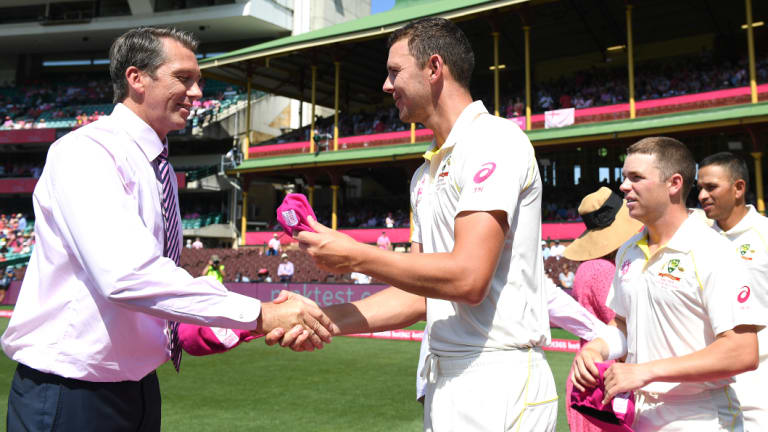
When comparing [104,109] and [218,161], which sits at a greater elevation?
[104,109]

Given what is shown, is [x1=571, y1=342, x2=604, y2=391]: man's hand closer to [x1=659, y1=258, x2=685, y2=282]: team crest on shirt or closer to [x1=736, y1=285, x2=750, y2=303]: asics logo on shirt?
[x1=659, y1=258, x2=685, y2=282]: team crest on shirt

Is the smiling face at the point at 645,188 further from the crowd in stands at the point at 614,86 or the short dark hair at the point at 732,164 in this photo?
the crowd in stands at the point at 614,86

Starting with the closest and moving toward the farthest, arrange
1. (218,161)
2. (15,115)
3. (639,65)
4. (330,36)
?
(330,36), (639,65), (218,161), (15,115)

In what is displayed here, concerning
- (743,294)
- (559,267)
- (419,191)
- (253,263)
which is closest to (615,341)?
(743,294)

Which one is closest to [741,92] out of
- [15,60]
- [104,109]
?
[104,109]

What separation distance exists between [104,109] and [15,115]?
7189 mm

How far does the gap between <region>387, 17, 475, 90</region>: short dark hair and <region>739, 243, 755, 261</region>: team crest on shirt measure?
2388 mm

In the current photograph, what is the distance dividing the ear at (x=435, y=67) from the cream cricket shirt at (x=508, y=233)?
22cm

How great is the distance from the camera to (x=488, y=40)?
3147 centimetres

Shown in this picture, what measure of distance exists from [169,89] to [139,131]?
0.84 feet

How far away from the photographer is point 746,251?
12.2 ft

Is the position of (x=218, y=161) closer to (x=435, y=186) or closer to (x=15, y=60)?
(x=15, y=60)

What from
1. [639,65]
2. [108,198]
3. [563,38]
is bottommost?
[108,198]

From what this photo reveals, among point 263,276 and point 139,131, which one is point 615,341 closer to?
point 139,131
